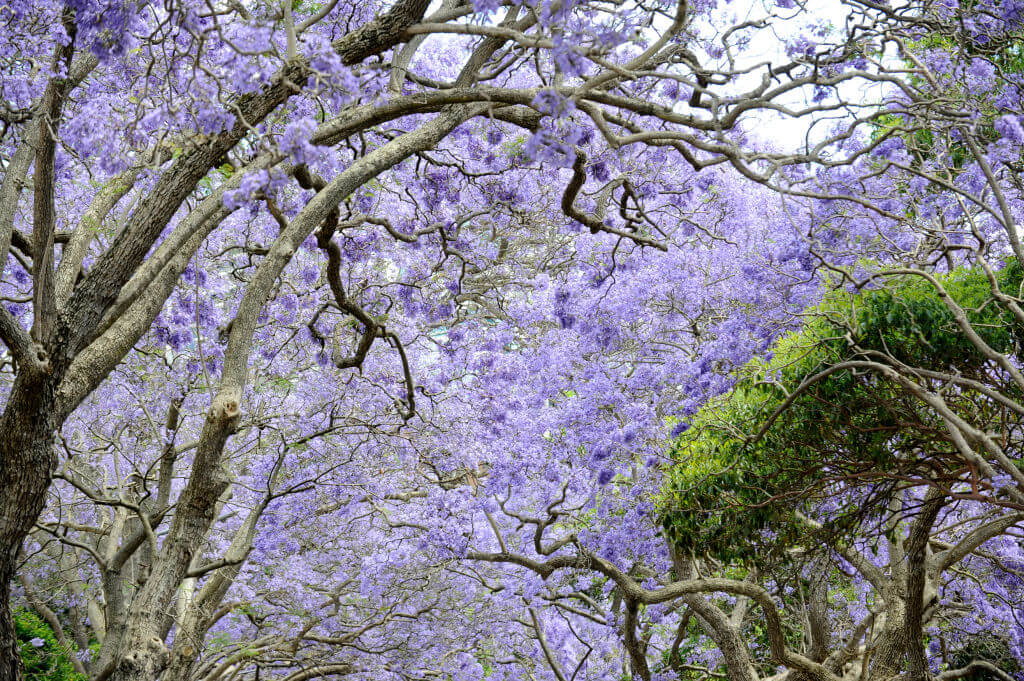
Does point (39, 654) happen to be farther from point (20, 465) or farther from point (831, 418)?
point (831, 418)

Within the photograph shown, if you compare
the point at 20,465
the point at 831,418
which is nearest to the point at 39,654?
the point at 20,465

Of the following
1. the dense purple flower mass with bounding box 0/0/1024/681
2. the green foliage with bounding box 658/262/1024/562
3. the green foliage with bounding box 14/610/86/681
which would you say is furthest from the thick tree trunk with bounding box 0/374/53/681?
the green foliage with bounding box 14/610/86/681

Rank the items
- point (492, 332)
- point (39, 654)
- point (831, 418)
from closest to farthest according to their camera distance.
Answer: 1. point (831, 418)
2. point (39, 654)
3. point (492, 332)

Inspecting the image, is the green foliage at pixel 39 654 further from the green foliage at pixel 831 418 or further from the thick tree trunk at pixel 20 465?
the green foliage at pixel 831 418

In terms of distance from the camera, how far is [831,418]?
17.5 ft

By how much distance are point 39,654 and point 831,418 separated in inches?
270

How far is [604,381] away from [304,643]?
4133mm

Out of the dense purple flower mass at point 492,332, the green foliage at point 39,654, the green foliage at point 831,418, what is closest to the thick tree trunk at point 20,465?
the dense purple flower mass at point 492,332

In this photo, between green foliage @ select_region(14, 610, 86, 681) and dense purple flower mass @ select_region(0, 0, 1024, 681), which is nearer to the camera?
dense purple flower mass @ select_region(0, 0, 1024, 681)

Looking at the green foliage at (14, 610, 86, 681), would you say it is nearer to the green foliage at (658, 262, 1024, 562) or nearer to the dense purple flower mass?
the dense purple flower mass

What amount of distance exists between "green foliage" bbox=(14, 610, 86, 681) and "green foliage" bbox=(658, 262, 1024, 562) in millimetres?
5495

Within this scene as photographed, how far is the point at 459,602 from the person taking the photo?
10.3 m

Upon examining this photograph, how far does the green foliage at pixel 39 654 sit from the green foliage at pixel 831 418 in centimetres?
550

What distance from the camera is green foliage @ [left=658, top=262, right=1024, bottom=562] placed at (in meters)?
5.10
